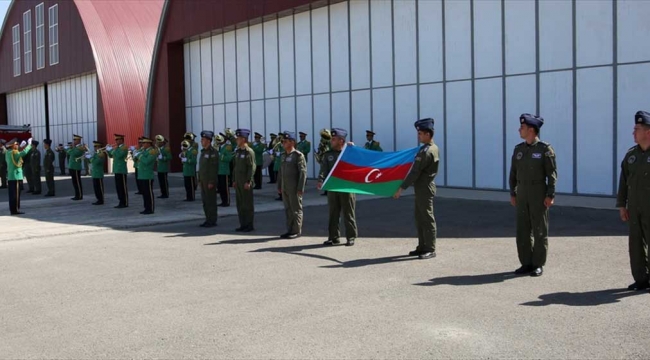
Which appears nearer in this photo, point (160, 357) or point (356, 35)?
point (160, 357)

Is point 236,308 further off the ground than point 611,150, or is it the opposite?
point 611,150

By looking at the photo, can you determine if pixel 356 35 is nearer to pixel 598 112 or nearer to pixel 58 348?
pixel 598 112

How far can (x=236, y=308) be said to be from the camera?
6.48m

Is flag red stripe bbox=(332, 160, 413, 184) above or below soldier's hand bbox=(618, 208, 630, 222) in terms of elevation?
above

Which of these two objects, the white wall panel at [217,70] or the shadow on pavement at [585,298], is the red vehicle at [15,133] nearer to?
the white wall panel at [217,70]

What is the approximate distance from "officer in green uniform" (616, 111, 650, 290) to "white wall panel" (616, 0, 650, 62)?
9.06 metres

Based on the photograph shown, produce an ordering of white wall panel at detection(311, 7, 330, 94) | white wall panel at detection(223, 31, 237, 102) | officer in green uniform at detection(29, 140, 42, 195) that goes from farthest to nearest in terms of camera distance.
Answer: white wall panel at detection(223, 31, 237, 102) < white wall panel at detection(311, 7, 330, 94) < officer in green uniform at detection(29, 140, 42, 195)

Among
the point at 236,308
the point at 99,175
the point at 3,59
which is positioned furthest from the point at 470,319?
the point at 3,59

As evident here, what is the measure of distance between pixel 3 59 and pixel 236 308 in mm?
47171

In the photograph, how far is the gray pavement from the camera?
5289 millimetres

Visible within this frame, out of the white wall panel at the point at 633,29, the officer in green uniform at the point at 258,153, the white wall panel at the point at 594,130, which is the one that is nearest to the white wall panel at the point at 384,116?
the officer in green uniform at the point at 258,153

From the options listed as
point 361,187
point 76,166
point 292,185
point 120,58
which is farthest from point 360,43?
point 120,58

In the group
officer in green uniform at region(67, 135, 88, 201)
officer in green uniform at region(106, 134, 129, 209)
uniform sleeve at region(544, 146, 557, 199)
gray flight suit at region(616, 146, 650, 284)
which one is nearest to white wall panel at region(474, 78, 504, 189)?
officer in green uniform at region(106, 134, 129, 209)

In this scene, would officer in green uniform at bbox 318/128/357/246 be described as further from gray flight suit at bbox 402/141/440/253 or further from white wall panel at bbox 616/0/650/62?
white wall panel at bbox 616/0/650/62
